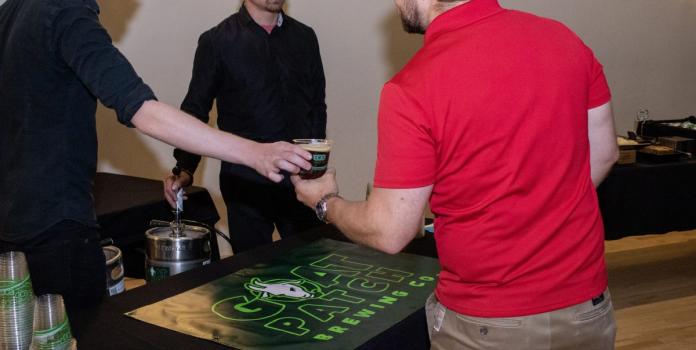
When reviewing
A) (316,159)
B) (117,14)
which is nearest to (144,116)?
(316,159)

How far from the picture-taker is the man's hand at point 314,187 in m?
1.84

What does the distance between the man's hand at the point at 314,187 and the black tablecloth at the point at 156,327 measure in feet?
1.11

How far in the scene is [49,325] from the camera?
1387 mm

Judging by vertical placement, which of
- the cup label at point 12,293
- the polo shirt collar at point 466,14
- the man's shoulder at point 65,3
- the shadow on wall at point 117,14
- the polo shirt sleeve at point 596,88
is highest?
the shadow on wall at point 117,14

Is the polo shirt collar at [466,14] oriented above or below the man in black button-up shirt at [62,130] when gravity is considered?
above

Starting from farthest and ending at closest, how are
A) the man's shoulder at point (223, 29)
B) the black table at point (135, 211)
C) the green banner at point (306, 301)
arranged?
the man's shoulder at point (223, 29), the black table at point (135, 211), the green banner at point (306, 301)

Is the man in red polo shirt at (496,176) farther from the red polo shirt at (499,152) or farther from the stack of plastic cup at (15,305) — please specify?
the stack of plastic cup at (15,305)

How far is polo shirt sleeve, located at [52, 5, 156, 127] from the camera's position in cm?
165

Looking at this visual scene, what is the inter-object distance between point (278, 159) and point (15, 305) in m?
0.66

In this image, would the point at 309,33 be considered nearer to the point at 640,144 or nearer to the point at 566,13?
the point at 640,144

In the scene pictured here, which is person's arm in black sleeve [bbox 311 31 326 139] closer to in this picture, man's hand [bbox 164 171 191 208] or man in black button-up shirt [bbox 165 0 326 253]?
man in black button-up shirt [bbox 165 0 326 253]

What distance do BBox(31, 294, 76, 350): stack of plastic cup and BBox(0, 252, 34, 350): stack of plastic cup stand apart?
55 mm

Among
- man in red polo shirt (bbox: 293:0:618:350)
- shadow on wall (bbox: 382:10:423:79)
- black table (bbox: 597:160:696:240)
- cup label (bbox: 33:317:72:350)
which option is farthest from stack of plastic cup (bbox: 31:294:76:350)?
shadow on wall (bbox: 382:10:423:79)

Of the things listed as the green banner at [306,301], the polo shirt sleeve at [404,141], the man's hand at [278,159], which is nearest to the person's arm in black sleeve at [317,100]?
the green banner at [306,301]
